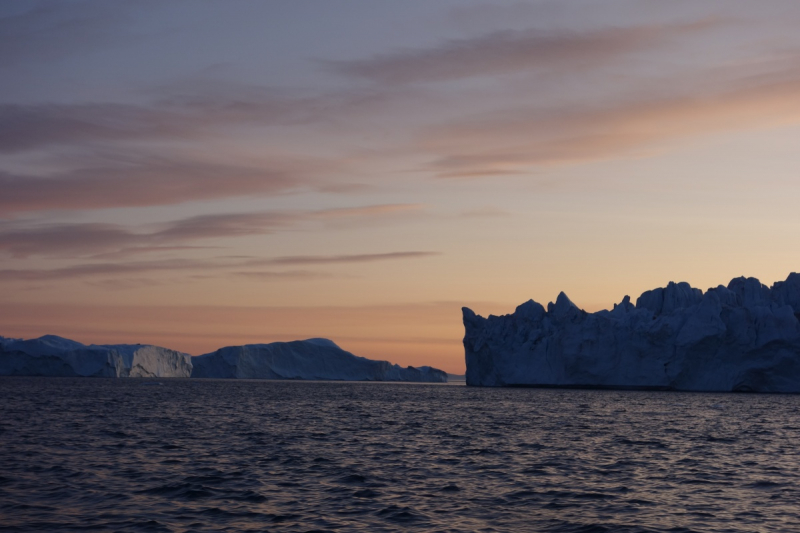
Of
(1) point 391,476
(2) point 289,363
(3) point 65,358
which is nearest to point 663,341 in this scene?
(1) point 391,476

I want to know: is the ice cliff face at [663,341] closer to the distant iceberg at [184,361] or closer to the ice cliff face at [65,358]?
the distant iceberg at [184,361]

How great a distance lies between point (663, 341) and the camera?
83312mm

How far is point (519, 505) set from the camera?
19.1 metres

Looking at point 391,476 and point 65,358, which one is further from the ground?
point 65,358

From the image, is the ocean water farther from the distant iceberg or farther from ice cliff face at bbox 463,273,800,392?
the distant iceberg

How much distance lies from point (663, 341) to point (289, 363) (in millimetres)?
95912

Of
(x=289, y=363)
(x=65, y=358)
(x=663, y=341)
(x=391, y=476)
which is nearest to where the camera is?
(x=391, y=476)

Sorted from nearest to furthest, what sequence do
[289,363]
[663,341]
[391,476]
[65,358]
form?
[391,476] < [663,341] < [65,358] < [289,363]

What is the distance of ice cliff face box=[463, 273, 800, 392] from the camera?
79.5 meters

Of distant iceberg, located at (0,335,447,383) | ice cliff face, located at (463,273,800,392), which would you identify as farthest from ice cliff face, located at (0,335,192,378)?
ice cliff face, located at (463,273,800,392)

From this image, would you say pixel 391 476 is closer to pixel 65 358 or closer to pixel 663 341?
pixel 663 341

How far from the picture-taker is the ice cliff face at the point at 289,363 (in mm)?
161125

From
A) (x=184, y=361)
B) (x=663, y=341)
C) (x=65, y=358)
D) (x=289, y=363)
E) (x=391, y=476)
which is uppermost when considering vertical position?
(x=663, y=341)

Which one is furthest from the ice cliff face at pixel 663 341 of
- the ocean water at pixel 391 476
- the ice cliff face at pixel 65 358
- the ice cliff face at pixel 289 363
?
the ice cliff face at pixel 65 358
